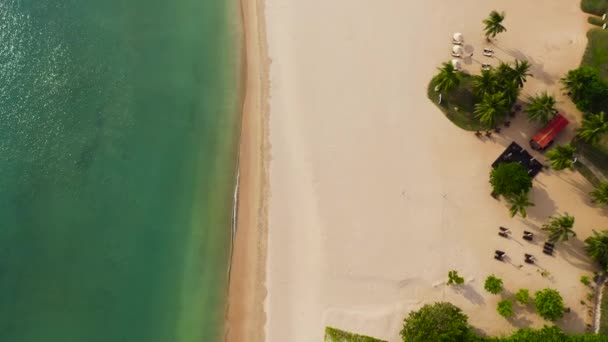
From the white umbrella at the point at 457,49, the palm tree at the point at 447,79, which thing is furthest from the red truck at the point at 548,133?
the white umbrella at the point at 457,49

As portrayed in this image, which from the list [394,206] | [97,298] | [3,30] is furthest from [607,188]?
[3,30]

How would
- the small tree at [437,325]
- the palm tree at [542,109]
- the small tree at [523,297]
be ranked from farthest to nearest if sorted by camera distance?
the palm tree at [542,109] → the small tree at [523,297] → the small tree at [437,325]

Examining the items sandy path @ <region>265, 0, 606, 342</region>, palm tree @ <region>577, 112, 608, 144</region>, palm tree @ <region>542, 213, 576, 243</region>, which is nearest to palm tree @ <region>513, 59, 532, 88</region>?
sandy path @ <region>265, 0, 606, 342</region>

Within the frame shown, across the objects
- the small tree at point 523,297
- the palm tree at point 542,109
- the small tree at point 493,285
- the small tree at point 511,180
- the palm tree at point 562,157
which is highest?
the palm tree at point 542,109

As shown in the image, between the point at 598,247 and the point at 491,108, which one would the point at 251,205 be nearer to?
the point at 491,108

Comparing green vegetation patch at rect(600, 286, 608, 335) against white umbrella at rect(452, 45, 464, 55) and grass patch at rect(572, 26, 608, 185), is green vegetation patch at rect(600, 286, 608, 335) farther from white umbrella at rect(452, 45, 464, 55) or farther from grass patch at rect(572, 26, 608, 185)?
white umbrella at rect(452, 45, 464, 55)

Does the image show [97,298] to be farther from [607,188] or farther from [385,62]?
[607,188]

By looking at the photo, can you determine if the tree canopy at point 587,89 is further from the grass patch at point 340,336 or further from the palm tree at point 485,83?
the grass patch at point 340,336
